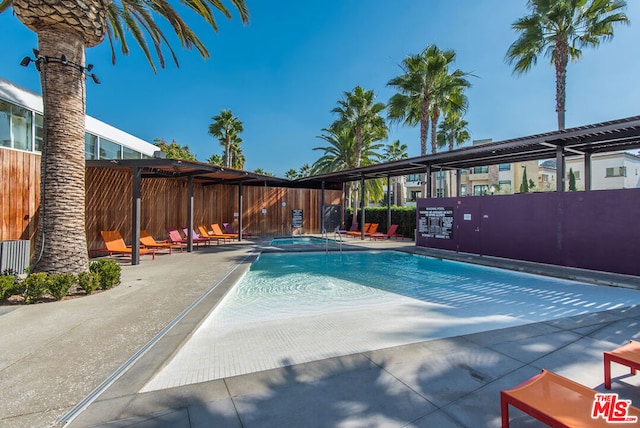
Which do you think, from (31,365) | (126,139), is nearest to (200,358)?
(31,365)

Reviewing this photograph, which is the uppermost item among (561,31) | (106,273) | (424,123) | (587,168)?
(561,31)

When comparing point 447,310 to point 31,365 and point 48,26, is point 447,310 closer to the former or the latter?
point 31,365

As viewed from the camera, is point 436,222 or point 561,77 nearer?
point 561,77

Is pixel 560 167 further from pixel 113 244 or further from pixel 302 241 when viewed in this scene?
pixel 113 244

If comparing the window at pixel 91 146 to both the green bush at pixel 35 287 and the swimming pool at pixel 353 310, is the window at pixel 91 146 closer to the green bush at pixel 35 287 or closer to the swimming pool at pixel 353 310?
the swimming pool at pixel 353 310

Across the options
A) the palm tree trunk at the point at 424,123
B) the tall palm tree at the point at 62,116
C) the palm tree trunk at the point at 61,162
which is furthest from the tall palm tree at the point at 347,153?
the palm tree trunk at the point at 61,162

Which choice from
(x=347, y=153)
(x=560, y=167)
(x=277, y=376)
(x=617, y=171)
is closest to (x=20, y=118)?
(x=277, y=376)

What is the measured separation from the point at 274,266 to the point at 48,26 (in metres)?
7.89

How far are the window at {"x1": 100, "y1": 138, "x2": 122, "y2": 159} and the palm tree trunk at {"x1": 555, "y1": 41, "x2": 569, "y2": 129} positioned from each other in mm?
19164

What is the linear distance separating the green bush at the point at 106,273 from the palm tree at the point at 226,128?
25217 mm

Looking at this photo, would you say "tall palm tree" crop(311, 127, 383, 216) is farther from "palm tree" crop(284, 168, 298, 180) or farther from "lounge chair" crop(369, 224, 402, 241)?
"palm tree" crop(284, 168, 298, 180)

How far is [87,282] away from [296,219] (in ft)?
50.9

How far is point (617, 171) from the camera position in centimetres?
3025

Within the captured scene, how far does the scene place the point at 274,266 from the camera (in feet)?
34.4
